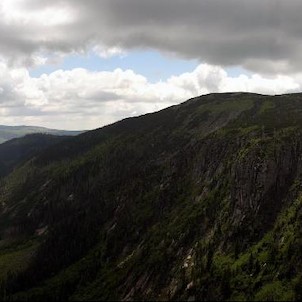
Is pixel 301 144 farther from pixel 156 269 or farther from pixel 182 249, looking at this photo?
pixel 156 269

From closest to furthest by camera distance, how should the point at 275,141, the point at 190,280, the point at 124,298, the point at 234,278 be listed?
1. the point at 234,278
2. the point at 190,280
3. the point at 124,298
4. the point at 275,141

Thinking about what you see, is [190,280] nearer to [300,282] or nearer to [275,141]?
[300,282]

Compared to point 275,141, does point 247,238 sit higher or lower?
lower

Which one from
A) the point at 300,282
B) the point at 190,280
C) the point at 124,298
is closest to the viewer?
the point at 300,282

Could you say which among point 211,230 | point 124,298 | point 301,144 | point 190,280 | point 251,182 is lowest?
point 124,298

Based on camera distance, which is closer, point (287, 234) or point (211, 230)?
point (287, 234)

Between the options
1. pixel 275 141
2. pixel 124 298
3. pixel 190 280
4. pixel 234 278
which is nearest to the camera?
pixel 234 278

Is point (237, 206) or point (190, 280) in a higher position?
point (237, 206)

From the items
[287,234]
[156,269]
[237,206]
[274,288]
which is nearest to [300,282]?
[274,288]

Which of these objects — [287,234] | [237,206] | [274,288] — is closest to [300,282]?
[274,288]
